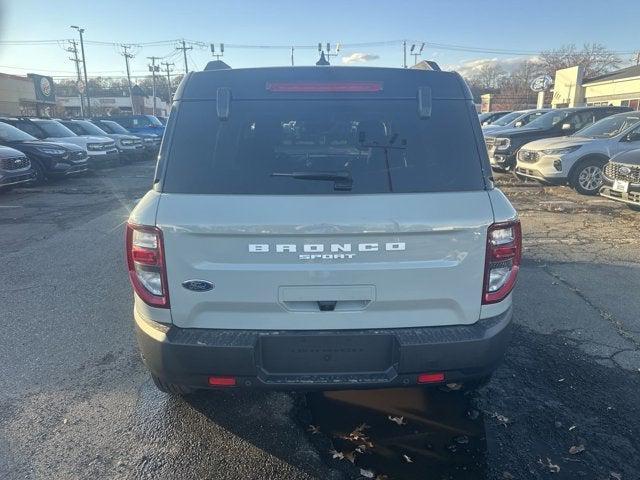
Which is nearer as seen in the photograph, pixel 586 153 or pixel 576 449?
pixel 576 449

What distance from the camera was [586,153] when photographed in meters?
10.6

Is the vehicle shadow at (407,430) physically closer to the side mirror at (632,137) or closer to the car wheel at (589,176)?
the car wheel at (589,176)

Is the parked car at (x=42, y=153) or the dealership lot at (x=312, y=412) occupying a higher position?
the parked car at (x=42, y=153)

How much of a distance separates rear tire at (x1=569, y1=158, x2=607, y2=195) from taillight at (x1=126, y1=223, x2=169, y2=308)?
36.0 ft

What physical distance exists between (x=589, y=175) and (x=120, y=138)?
60.4ft

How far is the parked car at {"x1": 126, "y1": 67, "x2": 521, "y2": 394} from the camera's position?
87.7 inches

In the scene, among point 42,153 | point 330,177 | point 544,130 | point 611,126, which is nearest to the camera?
point 330,177

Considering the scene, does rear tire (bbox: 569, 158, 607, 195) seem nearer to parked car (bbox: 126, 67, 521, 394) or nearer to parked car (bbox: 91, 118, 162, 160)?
parked car (bbox: 126, 67, 521, 394)

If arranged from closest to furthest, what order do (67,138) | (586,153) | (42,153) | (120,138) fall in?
(586,153) → (42,153) → (67,138) → (120,138)

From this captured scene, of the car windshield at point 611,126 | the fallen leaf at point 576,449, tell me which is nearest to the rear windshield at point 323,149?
the fallen leaf at point 576,449

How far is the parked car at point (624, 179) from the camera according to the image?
795 centimetres

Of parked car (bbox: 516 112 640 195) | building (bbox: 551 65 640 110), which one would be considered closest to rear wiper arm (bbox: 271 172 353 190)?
parked car (bbox: 516 112 640 195)

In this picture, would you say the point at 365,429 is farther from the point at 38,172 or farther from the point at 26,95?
the point at 26,95

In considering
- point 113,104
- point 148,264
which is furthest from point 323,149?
point 113,104
